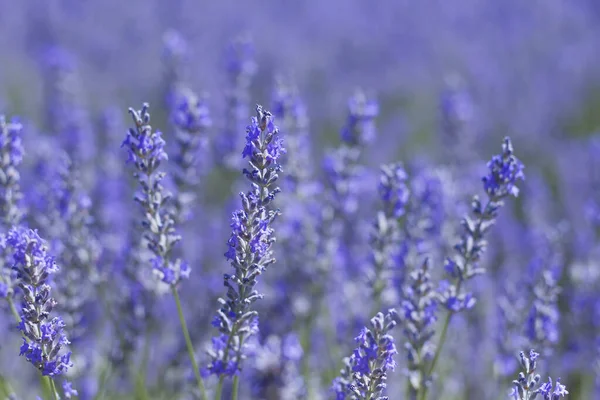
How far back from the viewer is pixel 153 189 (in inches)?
90.3

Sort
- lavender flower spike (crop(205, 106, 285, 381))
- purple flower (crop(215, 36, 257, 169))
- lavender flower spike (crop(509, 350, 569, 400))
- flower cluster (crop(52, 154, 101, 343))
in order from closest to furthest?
lavender flower spike (crop(509, 350, 569, 400)) < lavender flower spike (crop(205, 106, 285, 381)) < flower cluster (crop(52, 154, 101, 343)) < purple flower (crop(215, 36, 257, 169))

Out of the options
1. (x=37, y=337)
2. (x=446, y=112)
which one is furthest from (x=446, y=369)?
(x=37, y=337)

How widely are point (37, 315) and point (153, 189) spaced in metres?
0.56

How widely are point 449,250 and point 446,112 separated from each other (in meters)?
1.81

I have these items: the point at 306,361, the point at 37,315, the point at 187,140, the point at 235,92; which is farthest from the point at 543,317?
the point at 235,92

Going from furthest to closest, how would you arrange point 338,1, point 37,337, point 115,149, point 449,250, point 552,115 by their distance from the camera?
1. point 338,1
2. point 552,115
3. point 115,149
4. point 449,250
5. point 37,337

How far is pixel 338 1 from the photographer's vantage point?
56.4 ft

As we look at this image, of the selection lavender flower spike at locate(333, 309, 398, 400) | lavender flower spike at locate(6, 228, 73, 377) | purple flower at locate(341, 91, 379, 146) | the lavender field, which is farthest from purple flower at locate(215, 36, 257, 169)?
lavender flower spike at locate(333, 309, 398, 400)

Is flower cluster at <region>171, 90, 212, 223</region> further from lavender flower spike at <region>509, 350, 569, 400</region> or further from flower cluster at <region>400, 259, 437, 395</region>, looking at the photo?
lavender flower spike at <region>509, 350, 569, 400</region>

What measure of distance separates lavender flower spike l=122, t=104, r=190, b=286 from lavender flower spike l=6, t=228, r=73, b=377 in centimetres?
40

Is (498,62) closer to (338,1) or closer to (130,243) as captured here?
(338,1)

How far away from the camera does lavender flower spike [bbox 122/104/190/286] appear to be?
2230mm

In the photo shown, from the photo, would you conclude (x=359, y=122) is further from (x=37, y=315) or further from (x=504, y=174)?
(x=37, y=315)

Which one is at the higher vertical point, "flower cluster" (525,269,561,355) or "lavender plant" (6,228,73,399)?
"flower cluster" (525,269,561,355)
